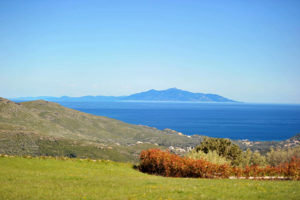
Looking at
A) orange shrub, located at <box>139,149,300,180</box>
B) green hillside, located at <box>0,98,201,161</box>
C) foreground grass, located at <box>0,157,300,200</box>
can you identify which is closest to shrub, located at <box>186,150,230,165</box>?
orange shrub, located at <box>139,149,300,180</box>

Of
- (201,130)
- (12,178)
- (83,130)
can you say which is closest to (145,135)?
(83,130)

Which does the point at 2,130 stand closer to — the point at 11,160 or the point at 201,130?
the point at 11,160

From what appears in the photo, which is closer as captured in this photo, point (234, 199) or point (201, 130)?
point (234, 199)

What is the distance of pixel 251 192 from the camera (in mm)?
10484

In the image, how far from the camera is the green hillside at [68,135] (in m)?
64.8

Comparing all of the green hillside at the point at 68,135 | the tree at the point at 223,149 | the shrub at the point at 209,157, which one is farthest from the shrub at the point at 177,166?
the green hillside at the point at 68,135

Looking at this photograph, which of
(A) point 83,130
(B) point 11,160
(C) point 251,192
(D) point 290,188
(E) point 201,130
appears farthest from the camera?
(E) point 201,130

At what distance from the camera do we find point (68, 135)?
97.9 m

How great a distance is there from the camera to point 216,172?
55.7 ft

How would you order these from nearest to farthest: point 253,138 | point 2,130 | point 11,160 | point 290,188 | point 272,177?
point 290,188
point 272,177
point 11,160
point 2,130
point 253,138

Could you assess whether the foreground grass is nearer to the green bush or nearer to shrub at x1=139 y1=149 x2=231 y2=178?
shrub at x1=139 y1=149 x2=231 y2=178

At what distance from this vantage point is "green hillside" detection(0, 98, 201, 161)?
2552 inches

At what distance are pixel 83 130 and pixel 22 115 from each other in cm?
2640

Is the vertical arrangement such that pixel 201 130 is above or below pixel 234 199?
below
